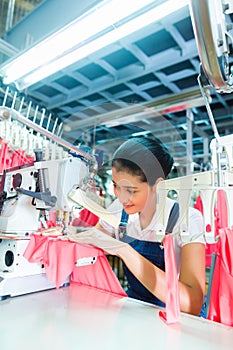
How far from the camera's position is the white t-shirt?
0.76m

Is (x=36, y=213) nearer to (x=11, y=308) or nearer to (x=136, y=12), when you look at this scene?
(x=11, y=308)

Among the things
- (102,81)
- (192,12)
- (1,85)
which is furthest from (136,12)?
(102,81)

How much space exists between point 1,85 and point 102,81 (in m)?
0.88

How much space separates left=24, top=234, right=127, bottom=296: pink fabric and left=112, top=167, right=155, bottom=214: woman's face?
225 mm

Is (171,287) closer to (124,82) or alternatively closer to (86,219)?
(86,219)

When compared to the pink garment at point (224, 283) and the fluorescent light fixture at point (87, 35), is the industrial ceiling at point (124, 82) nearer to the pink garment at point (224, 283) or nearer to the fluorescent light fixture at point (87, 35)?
the fluorescent light fixture at point (87, 35)

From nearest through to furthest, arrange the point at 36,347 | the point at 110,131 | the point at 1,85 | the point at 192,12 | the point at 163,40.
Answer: the point at 192,12 < the point at 36,347 < the point at 1,85 < the point at 163,40 < the point at 110,131

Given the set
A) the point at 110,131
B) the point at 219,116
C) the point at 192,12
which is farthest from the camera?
the point at 110,131

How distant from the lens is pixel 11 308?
0.84m

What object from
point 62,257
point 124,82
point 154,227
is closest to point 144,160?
point 154,227

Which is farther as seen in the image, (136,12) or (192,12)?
(136,12)

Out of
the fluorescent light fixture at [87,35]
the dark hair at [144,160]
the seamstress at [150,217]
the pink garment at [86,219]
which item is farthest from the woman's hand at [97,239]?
the fluorescent light fixture at [87,35]

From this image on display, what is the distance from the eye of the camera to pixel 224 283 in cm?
73

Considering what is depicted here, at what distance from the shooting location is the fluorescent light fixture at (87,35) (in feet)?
2.89
